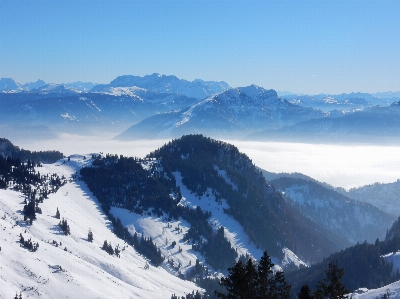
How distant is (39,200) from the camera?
189 m

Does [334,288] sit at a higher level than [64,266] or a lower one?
higher

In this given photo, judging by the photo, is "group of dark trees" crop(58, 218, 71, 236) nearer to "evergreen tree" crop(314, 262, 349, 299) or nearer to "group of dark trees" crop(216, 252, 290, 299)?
"group of dark trees" crop(216, 252, 290, 299)

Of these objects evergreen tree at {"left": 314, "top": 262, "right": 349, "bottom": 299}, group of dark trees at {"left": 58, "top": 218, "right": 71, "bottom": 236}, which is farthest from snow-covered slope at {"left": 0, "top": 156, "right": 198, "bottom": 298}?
evergreen tree at {"left": 314, "top": 262, "right": 349, "bottom": 299}

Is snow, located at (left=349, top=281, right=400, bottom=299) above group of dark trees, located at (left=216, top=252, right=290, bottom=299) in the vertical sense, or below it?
below

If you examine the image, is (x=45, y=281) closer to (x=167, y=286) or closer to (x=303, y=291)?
(x=167, y=286)

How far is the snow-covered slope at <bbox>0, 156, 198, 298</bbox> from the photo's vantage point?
110500mm

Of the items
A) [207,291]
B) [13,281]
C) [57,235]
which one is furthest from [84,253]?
[207,291]

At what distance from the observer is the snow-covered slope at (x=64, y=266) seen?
110500 millimetres

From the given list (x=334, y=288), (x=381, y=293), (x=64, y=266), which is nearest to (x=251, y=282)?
(x=334, y=288)

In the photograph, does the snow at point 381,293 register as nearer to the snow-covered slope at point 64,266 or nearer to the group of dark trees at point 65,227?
the snow-covered slope at point 64,266

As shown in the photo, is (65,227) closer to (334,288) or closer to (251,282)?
(251,282)

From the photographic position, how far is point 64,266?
130 m

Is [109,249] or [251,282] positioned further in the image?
[109,249]

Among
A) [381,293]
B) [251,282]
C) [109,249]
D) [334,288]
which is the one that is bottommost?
[109,249]
